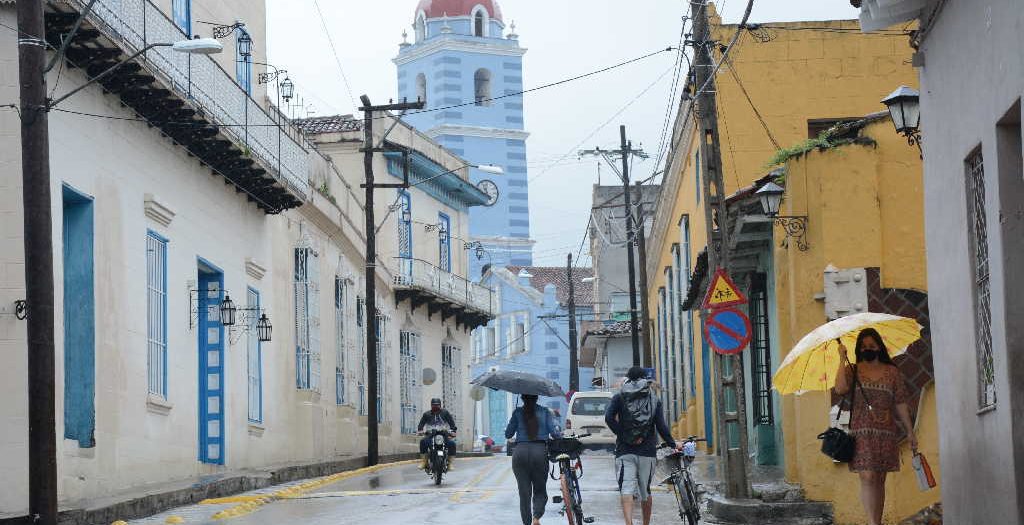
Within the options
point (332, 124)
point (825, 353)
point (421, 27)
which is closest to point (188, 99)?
point (825, 353)

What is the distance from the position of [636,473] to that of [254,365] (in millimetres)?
14875

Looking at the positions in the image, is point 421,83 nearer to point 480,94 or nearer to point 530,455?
point 480,94

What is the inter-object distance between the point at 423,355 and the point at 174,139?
24.2 meters

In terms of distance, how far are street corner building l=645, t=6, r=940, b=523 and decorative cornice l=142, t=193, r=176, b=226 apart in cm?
774

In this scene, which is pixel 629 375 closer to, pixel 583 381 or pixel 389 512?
pixel 389 512

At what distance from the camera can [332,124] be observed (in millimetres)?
44750

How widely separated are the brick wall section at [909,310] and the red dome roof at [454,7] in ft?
225

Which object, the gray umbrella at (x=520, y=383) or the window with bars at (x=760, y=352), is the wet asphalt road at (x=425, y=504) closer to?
the gray umbrella at (x=520, y=383)

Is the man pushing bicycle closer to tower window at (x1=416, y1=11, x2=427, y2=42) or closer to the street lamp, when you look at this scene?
the street lamp

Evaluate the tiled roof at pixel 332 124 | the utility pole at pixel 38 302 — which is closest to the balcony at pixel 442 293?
the tiled roof at pixel 332 124

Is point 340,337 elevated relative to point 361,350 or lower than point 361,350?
elevated

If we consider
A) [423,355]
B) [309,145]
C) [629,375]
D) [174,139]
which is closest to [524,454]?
[629,375]

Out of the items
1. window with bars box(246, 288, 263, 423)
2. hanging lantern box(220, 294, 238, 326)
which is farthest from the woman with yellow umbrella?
window with bars box(246, 288, 263, 423)

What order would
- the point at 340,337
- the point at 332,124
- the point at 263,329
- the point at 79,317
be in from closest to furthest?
the point at 79,317 < the point at 263,329 < the point at 340,337 < the point at 332,124
